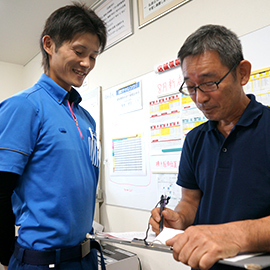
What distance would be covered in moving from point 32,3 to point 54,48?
1939 mm

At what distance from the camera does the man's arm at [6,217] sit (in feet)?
2.51

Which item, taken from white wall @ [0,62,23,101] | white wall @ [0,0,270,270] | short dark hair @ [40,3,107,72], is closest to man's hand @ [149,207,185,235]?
short dark hair @ [40,3,107,72]

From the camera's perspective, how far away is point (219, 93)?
0.82m

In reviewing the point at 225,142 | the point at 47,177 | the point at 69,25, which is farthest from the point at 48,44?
the point at 225,142

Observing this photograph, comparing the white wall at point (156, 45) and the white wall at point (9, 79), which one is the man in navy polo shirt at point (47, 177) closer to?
the white wall at point (156, 45)

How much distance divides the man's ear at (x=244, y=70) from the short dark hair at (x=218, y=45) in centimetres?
2

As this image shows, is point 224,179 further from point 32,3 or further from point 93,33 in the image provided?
point 32,3

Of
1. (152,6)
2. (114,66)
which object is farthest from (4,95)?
(152,6)

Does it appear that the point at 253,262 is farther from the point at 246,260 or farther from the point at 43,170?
the point at 43,170

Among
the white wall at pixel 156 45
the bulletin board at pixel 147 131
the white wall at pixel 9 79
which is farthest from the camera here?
the white wall at pixel 9 79

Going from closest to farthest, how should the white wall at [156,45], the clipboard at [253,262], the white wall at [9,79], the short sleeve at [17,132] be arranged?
the clipboard at [253,262] → the short sleeve at [17,132] → the white wall at [156,45] → the white wall at [9,79]

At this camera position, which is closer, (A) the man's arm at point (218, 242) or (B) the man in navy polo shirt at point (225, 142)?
(A) the man's arm at point (218, 242)

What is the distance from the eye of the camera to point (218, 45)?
799mm

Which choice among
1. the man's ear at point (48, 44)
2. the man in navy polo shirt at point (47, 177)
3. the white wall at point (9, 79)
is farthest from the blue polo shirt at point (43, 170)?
the white wall at point (9, 79)
